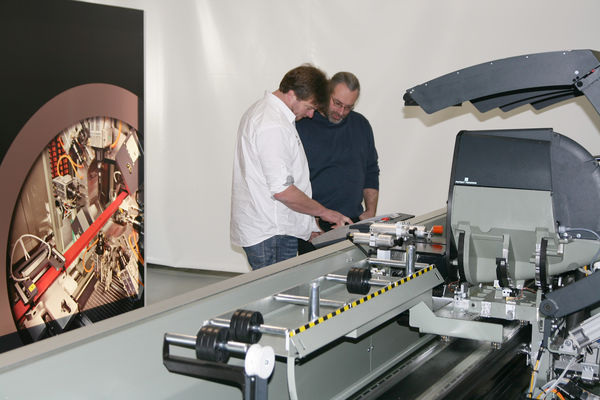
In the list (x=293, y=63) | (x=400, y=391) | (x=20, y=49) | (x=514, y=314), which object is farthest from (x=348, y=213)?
(x=293, y=63)

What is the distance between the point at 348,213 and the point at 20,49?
6.66 feet

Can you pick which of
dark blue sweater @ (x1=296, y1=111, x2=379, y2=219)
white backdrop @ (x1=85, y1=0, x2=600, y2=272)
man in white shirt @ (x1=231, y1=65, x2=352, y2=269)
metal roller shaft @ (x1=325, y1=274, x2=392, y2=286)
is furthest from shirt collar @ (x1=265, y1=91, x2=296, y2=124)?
white backdrop @ (x1=85, y1=0, x2=600, y2=272)

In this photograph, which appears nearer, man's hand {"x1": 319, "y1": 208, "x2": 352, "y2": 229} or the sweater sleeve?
man's hand {"x1": 319, "y1": 208, "x2": 352, "y2": 229}

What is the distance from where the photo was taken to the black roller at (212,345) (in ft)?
4.67

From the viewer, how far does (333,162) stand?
3.79 meters

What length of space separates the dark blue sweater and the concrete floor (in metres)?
2.42

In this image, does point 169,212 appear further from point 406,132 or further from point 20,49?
point 20,49

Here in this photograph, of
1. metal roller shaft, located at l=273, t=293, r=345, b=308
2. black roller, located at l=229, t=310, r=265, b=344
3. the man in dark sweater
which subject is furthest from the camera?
the man in dark sweater

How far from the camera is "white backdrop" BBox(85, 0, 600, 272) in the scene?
16.1 ft

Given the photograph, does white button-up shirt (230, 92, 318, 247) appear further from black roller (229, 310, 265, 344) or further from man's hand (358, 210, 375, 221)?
black roller (229, 310, 265, 344)

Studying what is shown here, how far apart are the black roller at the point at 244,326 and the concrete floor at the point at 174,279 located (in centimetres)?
421

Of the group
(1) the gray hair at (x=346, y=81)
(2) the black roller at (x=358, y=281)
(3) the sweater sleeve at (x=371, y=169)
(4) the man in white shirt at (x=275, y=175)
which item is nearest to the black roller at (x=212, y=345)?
(2) the black roller at (x=358, y=281)

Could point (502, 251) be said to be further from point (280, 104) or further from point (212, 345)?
point (280, 104)

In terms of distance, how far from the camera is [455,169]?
7.43 feet
